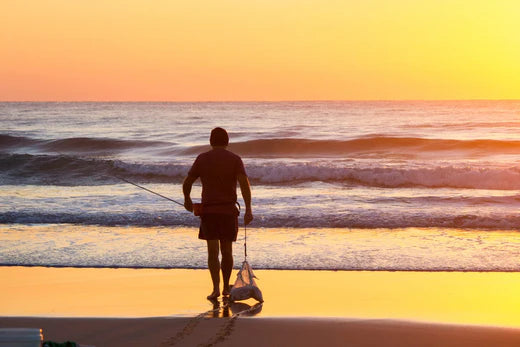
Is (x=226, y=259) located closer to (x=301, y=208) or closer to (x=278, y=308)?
(x=278, y=308)

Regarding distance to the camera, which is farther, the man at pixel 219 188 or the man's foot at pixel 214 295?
the man's foot at pixel 214 295

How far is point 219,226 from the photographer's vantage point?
282 inches

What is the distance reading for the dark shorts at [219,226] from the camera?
7.15 metres

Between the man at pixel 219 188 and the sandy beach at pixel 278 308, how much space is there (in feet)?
2.37

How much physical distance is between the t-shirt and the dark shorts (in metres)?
0.06

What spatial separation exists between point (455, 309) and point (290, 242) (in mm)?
4224

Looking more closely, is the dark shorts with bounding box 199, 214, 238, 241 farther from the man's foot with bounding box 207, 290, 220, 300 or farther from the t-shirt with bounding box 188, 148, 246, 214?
the man's foot with bounding box 207, 290, 220, 300

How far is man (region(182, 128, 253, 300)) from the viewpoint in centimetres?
706

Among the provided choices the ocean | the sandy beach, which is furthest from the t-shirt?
the ocean

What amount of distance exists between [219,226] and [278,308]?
95 centimetres

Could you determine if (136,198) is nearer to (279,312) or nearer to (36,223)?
(36,223)

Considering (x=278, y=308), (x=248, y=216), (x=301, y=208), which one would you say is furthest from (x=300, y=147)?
(x=278, y=308)

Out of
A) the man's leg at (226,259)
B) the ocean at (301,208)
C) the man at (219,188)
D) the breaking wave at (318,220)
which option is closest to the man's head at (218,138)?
the man at (219,188)

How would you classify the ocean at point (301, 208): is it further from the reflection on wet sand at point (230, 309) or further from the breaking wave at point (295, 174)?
the reflection on wet sand at point (230, 309)
